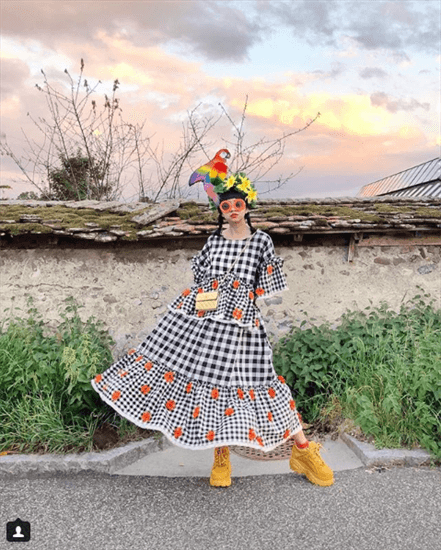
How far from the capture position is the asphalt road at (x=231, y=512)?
362 centimetres

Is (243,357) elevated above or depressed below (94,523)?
above

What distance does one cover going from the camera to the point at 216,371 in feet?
12.8

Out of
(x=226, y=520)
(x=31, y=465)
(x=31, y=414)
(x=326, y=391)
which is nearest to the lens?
(x=226, y=520)

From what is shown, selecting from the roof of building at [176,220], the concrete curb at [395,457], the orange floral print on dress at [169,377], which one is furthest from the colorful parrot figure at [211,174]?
the concrete curb at [395,457]

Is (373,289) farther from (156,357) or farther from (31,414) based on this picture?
(31,414)

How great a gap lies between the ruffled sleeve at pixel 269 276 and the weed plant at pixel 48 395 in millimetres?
1859

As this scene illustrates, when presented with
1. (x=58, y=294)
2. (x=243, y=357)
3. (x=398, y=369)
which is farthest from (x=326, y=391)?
(x=58, y=294)

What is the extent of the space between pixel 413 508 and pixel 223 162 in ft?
9.51

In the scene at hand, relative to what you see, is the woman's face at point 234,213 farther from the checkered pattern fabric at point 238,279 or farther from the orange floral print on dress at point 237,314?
the orange floral print on dress at point 237,314

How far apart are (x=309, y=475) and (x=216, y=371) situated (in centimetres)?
124

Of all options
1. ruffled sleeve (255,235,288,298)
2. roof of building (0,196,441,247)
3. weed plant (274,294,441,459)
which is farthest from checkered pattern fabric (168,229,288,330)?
roof of building (0,196,441,247)

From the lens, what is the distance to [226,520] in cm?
382

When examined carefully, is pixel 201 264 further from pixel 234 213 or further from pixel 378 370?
pixel 378 370

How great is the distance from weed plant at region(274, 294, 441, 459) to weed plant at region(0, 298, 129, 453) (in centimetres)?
203
